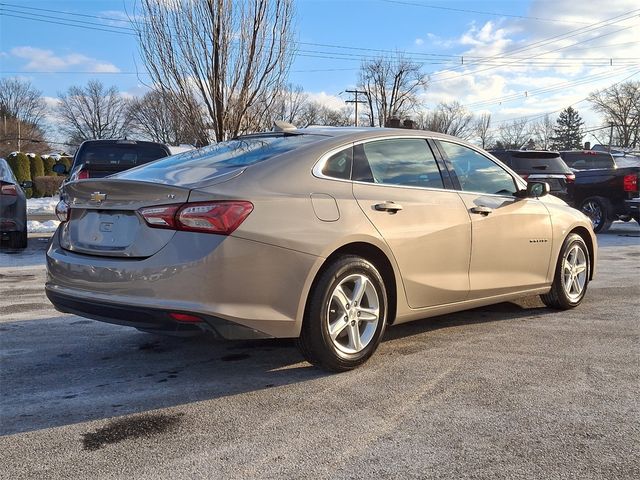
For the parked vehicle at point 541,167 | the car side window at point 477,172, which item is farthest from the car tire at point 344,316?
the parked vehicle at point 541,167

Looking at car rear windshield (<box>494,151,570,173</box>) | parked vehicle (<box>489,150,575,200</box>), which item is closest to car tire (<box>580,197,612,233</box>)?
parked vehicle (<box>489,150,575,200</box>)

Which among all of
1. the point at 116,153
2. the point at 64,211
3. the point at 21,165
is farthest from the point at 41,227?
the point at 21,165

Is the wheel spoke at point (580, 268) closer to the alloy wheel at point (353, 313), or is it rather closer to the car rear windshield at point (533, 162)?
the alloy wheel at point (353, 313)

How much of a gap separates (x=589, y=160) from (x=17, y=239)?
1433cm

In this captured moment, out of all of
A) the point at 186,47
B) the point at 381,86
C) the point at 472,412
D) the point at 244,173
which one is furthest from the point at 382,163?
the point at 381,86

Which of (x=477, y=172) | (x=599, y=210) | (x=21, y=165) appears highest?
(x=21, y=165)

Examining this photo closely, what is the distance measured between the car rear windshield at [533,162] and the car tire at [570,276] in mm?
7033

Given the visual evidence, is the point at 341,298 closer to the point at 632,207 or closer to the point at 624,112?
the point at 632,207

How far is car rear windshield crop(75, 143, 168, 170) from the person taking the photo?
9938mm

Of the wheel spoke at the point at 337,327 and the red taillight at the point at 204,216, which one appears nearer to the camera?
the red taillight at the point at 204,216

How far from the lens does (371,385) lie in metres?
3.62

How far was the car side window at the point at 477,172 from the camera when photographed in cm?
481

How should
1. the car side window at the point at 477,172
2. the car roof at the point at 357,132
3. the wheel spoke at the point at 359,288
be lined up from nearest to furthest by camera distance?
the wheel spoke at the point at 359,288, the car roof at the point at 357,132, the car side window at the point at 477,172

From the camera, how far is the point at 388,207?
4035mm
